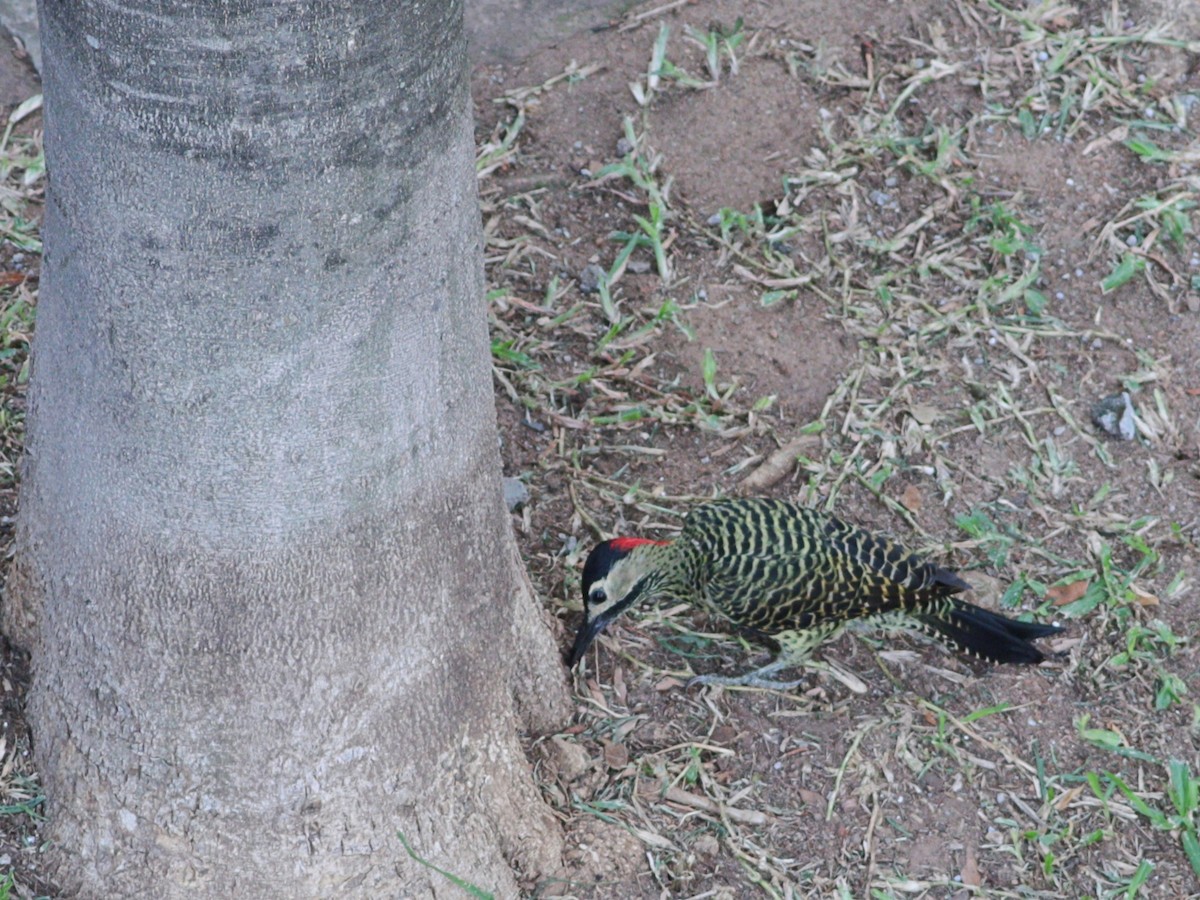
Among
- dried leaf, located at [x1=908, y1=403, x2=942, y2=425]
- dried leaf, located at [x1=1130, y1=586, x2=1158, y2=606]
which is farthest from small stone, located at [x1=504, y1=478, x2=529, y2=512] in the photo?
dried leaf, located at [x1=1130, y1=586, x2=1158, y2=606]

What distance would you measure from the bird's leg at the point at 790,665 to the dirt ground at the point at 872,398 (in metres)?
0.04

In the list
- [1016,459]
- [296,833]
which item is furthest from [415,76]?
[1016,459]

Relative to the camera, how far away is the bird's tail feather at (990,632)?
4.75 m

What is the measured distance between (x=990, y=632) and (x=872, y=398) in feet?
3.95

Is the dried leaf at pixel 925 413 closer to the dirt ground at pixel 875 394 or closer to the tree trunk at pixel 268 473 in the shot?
the dirt ground at pixel 875 394

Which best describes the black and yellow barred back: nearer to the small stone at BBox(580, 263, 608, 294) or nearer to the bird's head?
the bird's head

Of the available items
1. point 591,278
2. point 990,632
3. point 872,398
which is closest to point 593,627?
point 990,632

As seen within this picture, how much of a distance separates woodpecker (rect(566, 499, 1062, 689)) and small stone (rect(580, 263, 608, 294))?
1.45 meters

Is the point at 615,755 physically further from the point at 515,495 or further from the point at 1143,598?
the point at 1143,598

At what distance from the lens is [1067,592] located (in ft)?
16.6

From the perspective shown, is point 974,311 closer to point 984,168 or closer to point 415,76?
point 984,168

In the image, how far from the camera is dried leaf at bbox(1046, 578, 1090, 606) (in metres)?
5.04

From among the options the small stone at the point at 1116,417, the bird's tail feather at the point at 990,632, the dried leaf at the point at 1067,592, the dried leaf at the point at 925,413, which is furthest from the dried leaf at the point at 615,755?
the small stone at the point at 1116,417

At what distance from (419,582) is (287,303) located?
0.88 metres
